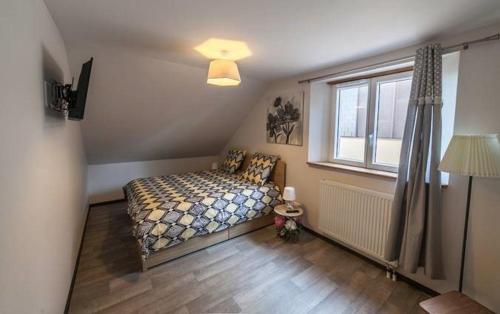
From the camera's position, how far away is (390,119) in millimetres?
2398

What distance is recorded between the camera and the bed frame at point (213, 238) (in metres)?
2.28

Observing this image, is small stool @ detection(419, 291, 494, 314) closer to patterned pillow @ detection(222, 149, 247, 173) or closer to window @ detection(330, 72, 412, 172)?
window @ detection(330, 72, 412, 172)

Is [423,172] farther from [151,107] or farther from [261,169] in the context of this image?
[151,107]

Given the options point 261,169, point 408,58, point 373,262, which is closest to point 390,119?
point 408,58

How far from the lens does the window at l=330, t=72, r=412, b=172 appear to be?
91.7 inches

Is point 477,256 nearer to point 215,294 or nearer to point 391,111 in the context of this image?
point 391,111

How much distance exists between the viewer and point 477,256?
1.65 m

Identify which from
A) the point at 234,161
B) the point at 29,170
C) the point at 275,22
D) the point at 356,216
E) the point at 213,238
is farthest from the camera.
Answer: the point at 234,161

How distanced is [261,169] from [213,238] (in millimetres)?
1237

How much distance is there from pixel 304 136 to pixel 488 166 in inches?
71.2

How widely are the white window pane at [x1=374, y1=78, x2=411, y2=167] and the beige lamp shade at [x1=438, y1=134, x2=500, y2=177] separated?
2.90 ft

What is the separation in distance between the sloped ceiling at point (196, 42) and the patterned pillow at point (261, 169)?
1.00 meters

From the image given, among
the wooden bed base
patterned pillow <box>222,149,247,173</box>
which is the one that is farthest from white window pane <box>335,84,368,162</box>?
patterned pillow <box>222,149,247,173</box>

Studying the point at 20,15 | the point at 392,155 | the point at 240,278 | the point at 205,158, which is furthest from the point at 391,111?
the point at 205,158
